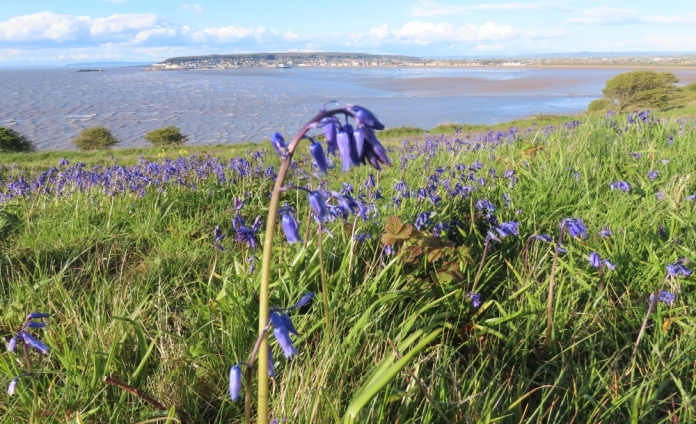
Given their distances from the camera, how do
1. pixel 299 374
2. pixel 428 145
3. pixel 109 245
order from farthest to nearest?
pixel 428 145, pixel 109 245, pixel 299 374

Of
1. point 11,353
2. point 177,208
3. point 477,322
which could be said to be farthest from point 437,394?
point 177,208

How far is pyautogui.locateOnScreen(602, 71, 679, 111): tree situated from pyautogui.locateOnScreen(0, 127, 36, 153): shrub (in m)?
39.0

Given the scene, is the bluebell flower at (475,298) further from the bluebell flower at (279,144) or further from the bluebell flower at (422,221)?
the bluebell flower at (279,144)

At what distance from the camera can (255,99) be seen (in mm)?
49625

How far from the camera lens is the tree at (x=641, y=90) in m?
37.9

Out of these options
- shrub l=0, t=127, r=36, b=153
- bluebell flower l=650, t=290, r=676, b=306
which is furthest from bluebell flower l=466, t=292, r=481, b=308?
shrub l=0, t=127, r=36, b=153

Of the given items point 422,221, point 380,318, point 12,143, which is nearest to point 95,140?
point 12,143

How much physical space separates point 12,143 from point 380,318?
92.7 ft

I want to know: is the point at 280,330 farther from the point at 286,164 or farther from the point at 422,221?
the point at 422,221

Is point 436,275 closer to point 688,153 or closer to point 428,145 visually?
point 688,153

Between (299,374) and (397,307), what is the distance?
0.84 metres

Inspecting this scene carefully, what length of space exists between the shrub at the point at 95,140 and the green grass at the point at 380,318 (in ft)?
78.4

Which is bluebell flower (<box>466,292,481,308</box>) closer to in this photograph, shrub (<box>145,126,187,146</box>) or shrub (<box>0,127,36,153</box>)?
shrub (<box>145,126,187,146</box>)

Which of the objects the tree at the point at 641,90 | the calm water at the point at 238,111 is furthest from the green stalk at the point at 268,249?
the tree at the point at 641,90
